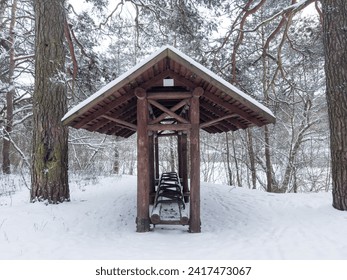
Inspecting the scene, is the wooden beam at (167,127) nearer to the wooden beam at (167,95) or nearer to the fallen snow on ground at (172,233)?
the wooden beam at (167,95)

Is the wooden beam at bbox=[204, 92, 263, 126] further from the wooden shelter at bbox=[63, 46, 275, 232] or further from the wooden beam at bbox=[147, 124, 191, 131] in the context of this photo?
the wooden beam at bbox=[147, 124, 191, 131]

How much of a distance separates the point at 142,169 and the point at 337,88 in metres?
4.45

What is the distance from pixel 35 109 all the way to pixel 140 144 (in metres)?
3.03

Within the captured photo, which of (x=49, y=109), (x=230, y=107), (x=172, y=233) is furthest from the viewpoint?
(x=49, y=109)

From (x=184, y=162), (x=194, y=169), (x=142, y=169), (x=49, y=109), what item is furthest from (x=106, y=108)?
(x=184, y=162)

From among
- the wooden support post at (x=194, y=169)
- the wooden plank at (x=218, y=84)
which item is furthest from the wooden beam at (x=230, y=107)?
the wooden plank at (x=218, y=84)

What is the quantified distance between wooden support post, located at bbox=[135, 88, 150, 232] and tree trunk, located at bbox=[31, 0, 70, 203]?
2249 mm

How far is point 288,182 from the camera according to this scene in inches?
578

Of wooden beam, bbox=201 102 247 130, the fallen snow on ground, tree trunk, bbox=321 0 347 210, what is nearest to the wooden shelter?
the fallen snow on ground

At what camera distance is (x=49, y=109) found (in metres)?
6.75

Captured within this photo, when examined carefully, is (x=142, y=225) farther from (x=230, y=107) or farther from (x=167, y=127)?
(x=230, y=107)

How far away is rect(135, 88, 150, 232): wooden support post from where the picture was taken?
5.61 metres

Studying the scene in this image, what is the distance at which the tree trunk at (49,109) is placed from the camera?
6.58m

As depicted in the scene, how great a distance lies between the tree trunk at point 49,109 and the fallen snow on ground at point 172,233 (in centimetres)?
51
